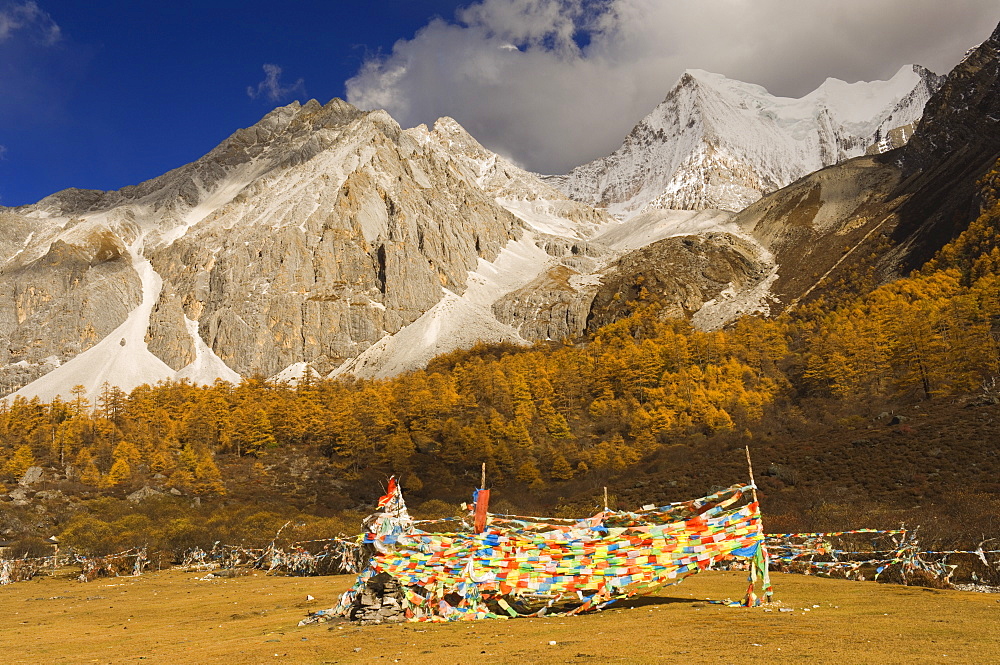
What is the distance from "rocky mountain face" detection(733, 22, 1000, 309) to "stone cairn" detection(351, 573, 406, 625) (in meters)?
110

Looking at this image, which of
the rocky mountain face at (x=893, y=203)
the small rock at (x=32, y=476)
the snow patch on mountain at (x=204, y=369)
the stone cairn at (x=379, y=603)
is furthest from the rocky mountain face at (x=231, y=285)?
the stone cairn at (x=379, y=603)

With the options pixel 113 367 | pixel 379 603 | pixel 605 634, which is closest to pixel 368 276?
pixel 113 367

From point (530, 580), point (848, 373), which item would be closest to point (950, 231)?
point (848, 373)

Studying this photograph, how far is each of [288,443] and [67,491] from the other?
24.7m

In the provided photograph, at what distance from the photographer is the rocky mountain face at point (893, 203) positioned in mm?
105125

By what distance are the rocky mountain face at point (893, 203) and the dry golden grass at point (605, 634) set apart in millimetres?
106429

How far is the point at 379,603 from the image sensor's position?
13.4 metres

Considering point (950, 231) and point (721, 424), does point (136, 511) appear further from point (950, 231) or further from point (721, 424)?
point (950, 231)

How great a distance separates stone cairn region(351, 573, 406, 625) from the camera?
43.4ft

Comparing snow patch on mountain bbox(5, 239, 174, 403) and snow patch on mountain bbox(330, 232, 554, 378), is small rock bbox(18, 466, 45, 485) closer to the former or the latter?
snow patch on mountain bbox(5, 239, 174, 403)

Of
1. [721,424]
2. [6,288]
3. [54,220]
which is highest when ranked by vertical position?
[54,220]

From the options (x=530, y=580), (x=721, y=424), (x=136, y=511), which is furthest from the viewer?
(x=721, y=424)

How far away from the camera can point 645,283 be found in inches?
5861

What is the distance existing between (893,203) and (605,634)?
14724 centimetres
